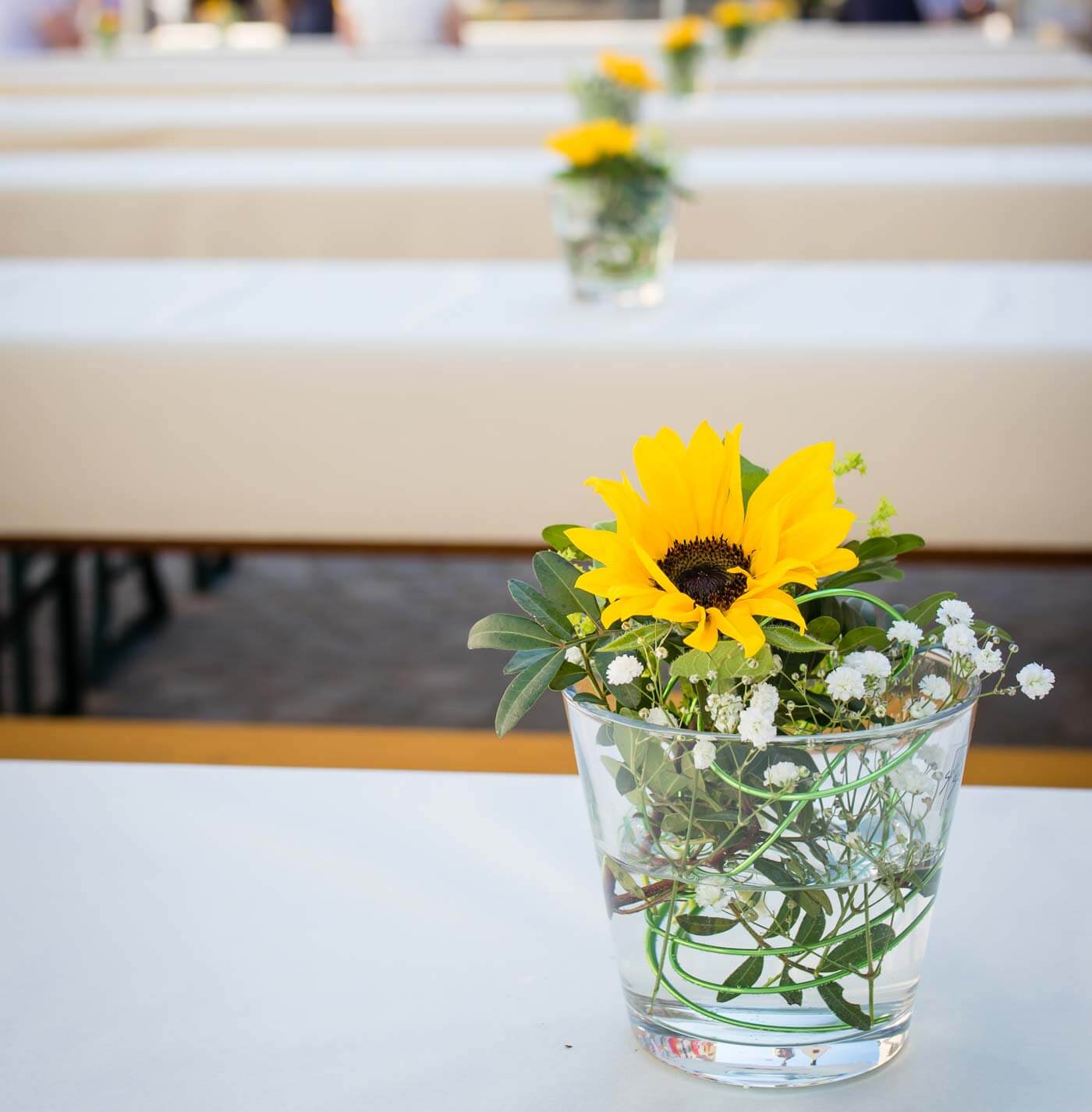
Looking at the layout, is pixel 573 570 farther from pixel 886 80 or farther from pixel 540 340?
pixel 886 80

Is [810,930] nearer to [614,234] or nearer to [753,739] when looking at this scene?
[753,739]

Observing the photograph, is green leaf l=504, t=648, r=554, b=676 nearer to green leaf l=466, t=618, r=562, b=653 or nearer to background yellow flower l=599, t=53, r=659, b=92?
green leaf l=466, t=618, r=562, b=653

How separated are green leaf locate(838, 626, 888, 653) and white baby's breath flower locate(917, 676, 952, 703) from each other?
0.5 inches

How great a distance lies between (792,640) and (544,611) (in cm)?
7

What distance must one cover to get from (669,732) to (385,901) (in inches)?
6.6

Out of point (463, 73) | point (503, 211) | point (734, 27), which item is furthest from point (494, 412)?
point (734, 27)

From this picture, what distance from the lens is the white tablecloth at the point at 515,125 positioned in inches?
97.5

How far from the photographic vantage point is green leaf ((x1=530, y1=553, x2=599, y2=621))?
377 mm

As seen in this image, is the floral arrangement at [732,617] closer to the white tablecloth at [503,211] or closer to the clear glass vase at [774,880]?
the clear glass vase at [774,880]

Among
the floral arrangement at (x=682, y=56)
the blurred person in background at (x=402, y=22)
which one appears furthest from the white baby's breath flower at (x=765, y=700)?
the blurred person in background at (x=402, y=22)

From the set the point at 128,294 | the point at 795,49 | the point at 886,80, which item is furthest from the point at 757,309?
the point at 795,49

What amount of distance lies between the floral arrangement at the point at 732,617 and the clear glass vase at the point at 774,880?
0.04 ft

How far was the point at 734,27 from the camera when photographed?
3.38 m

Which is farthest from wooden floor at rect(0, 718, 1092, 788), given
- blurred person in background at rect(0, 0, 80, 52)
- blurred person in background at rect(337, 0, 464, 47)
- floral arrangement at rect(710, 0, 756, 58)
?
blurred person in background at rect(0, 0, 80, 52)
